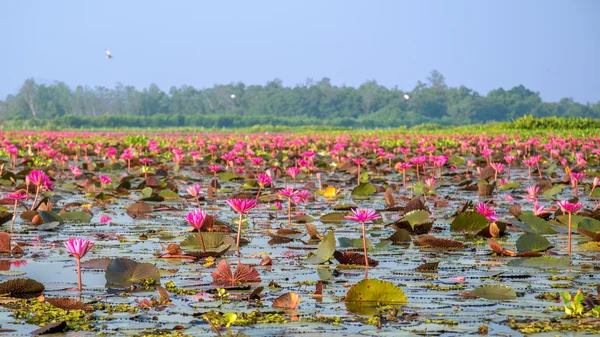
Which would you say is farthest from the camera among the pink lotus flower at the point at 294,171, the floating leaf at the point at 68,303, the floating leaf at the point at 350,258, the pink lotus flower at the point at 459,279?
the pink lotus flower at the point at 294,171

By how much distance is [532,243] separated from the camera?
4180 mm

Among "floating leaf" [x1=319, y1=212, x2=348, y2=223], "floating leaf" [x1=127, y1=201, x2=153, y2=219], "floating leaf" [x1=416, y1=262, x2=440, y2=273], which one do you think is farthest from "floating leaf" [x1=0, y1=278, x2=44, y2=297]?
"floating leaf" [x1=127, y1=201, x2=153, y2=219]

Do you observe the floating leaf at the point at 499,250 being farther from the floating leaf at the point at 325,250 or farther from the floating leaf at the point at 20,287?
the floating leaf at the point at 20,287

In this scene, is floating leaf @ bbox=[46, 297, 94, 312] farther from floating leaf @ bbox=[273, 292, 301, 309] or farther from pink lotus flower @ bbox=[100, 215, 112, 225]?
pink lotus flower @ bbox=[100, 215, 112, 225]

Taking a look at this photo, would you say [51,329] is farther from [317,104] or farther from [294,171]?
[317,104]

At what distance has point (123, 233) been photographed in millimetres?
5066

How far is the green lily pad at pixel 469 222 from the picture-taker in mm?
4895

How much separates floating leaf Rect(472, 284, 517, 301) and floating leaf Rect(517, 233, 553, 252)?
1173mm

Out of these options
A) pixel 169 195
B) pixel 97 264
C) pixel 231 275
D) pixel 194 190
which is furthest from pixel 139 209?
pixel 231 275

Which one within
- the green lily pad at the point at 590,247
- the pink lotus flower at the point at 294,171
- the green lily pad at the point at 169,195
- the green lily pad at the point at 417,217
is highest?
the pink lotus flower at the point at 294,171

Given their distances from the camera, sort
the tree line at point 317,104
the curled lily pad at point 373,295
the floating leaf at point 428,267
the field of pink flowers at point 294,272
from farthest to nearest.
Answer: the tree line at point 317,104
the floating leaf at point 428,267
the curled lily pad at point 373,295
the field of pink flowers at point 294,272

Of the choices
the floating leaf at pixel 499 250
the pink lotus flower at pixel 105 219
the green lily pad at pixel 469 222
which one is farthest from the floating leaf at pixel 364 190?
the floating leaf at pixel 499 250

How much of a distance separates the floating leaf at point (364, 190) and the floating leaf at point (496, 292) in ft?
14.8

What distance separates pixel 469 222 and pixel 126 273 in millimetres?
2480
